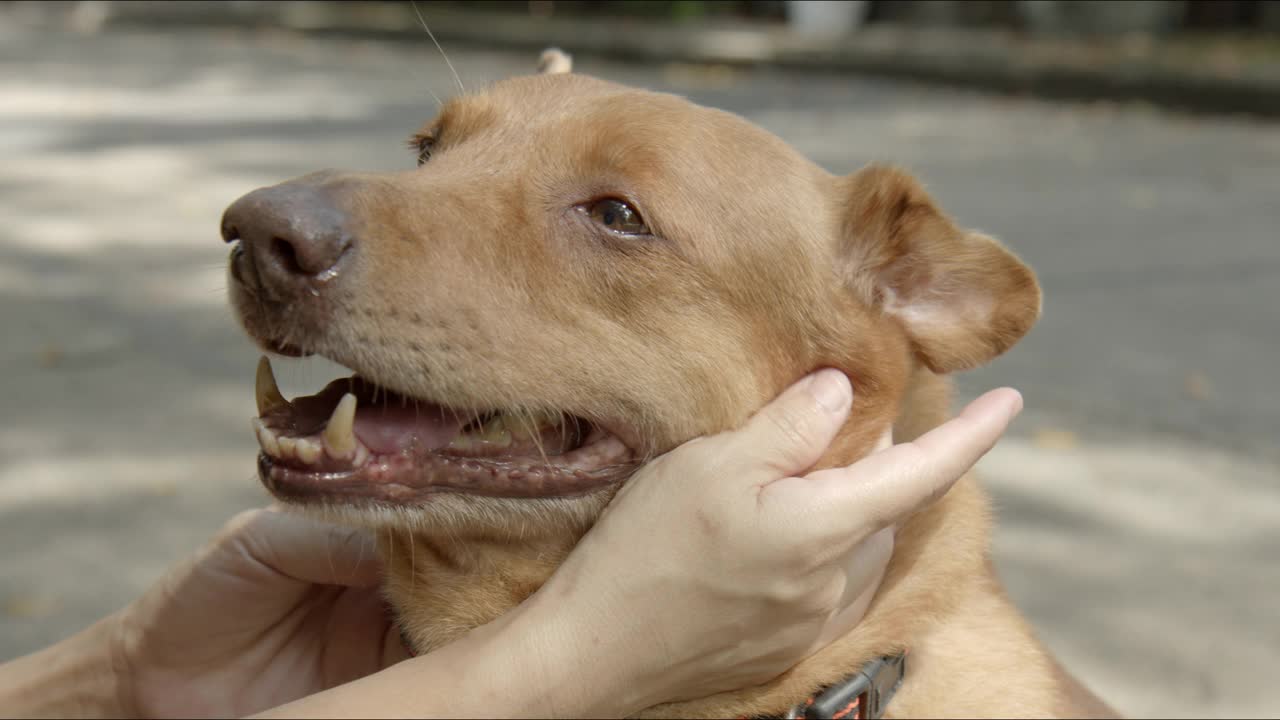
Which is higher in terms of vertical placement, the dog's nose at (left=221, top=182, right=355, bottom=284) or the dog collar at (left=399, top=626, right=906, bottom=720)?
the dog's nose at (left=221, top=182, right=355, bottom=284)

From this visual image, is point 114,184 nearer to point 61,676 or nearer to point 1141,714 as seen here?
point 61,676

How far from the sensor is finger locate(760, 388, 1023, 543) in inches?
87.4

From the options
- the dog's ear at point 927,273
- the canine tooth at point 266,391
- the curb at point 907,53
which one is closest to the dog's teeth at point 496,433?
the canine tooth at point 266,391

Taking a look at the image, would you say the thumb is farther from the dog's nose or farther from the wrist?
the dog's nose

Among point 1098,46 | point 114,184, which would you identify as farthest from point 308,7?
point 114,184

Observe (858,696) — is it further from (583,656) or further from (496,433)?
(496,433)

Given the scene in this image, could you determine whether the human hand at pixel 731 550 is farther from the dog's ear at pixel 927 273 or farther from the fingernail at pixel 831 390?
the dog's ear at pixel 927 273

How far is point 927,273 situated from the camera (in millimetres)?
2836

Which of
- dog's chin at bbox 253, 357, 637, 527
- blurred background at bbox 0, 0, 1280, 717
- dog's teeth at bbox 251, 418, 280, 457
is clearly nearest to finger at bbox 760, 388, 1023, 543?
dog's chin at bbox 253, 357, 637, 527

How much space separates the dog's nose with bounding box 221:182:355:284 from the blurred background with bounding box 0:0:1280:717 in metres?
0.90

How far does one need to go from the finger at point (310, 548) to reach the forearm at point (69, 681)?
44cm

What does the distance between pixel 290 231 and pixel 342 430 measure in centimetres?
35

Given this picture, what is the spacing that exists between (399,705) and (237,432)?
3.68m

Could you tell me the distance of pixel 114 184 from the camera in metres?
10.2
